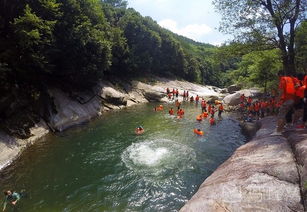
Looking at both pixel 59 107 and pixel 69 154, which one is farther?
→ pixel 59 107

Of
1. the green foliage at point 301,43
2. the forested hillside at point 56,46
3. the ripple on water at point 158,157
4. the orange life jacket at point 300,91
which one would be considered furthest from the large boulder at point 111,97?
the orange life jacket at point 300,91

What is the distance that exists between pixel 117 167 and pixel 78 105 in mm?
16029

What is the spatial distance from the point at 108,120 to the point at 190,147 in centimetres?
1295

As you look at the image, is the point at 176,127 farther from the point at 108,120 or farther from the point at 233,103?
the point at 233,103

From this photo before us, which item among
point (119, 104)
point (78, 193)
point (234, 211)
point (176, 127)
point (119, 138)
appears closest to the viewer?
point (234, 211)

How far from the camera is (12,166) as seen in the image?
16.4 meters

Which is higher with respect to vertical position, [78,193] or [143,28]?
[143,28]

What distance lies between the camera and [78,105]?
99.6ft

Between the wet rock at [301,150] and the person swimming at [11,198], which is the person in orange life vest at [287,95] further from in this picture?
the person swimming at [11,198]

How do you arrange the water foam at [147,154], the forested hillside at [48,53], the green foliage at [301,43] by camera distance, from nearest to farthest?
the water foam at [147,154] < the forested hillside at [48,53] < the green foliage at [301,43]

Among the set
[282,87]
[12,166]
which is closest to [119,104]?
[12,166]

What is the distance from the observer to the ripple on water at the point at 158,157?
619 inches

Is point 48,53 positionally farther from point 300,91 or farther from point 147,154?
point 300,91

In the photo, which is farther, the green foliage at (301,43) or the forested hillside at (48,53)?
the green foliage at (301,43)
